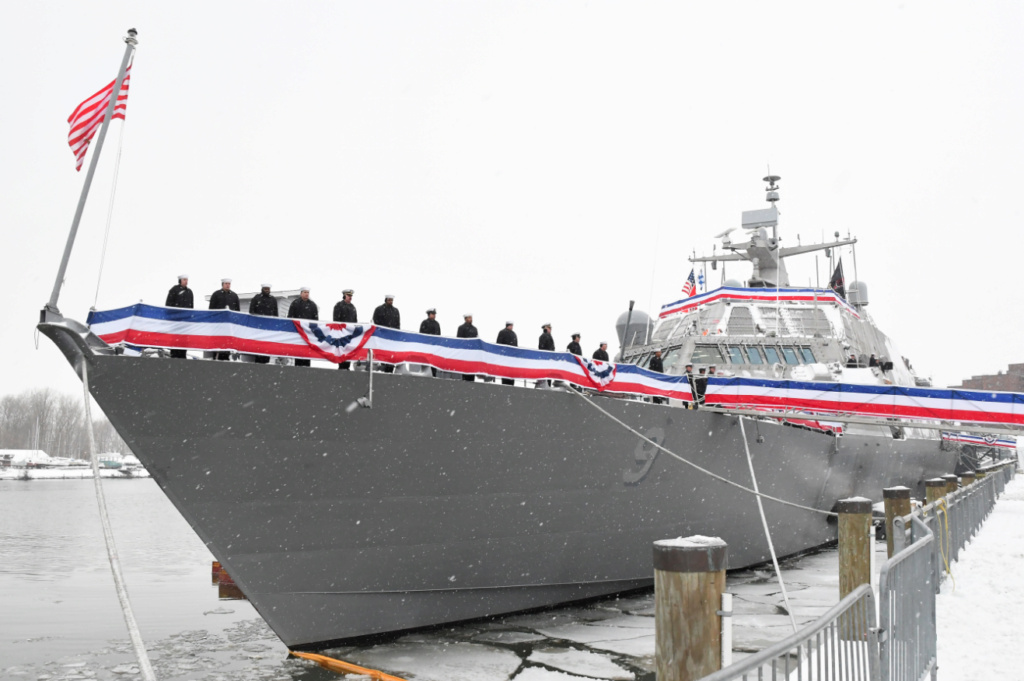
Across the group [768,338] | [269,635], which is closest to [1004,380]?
[768,338]

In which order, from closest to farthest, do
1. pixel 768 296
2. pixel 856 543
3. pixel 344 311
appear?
pixel 856 543 < pixel 344 311 < pixel 768 296

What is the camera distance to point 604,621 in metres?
7.46

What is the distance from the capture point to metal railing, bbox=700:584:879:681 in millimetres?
2453

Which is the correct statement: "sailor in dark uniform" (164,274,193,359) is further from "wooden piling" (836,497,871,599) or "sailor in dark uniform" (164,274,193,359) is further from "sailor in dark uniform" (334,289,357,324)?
"wooden piling" (836,497,871,599)

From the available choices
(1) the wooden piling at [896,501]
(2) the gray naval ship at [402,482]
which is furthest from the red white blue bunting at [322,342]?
(1) the wooden piling at [896,501]

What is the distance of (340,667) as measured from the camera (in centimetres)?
578

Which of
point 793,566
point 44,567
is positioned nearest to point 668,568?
point 793,566

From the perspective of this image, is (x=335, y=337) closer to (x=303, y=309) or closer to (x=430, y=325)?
(x=303, y=309)

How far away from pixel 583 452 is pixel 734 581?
3.86 m

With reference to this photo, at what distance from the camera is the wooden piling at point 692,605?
3.26m

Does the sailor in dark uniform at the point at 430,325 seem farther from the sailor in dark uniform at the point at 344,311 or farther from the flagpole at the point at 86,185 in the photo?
the flagpole at the point at 86,185

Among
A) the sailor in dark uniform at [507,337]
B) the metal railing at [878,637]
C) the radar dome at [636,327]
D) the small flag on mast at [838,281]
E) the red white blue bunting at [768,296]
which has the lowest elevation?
the metal railing at [878,637]

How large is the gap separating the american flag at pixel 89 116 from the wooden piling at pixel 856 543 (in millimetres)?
6650

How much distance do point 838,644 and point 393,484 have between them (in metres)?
4.02
